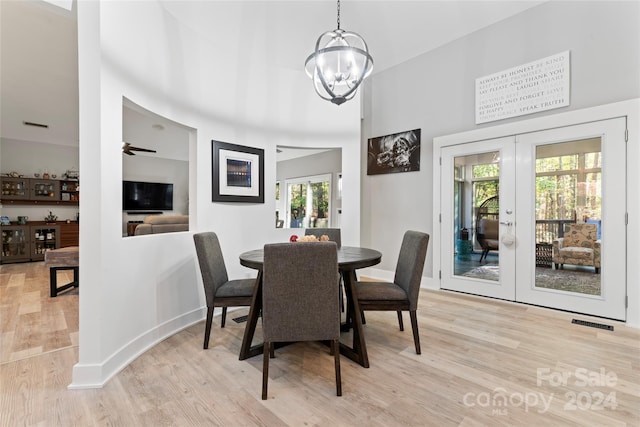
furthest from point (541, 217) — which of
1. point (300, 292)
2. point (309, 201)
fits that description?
point (309, 201)

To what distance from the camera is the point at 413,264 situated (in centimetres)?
225

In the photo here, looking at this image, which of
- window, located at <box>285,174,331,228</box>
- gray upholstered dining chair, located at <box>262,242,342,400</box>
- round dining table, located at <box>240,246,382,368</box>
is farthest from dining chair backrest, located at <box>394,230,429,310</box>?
window, located at <box>285,174,331,228</box>

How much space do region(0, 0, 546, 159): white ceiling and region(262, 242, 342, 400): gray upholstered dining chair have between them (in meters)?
2.55

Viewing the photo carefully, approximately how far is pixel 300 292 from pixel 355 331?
654 millimetres

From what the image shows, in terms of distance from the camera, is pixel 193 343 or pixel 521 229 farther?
pixel 521 229

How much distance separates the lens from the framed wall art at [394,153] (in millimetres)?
4273

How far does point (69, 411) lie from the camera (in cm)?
162

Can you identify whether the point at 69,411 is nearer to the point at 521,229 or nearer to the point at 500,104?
the point at 521,229

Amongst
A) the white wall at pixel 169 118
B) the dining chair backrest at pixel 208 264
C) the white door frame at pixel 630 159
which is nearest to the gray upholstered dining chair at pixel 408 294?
the dining chair backrest at pixel 208 264

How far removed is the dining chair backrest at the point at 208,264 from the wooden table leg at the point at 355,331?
1.06 m

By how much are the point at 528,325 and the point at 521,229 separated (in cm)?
111

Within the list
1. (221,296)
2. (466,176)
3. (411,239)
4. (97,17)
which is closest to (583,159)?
(466,176)

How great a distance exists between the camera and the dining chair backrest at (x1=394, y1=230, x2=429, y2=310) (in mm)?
2215

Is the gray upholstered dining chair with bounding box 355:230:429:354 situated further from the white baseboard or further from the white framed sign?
the white framed sign
